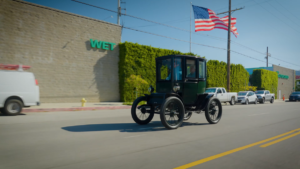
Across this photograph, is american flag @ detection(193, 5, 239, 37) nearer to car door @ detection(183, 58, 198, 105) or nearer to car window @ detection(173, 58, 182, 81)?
car door @ detection(183, 58, 198, 105)

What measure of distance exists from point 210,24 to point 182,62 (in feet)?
58.7

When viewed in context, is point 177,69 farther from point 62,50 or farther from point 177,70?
point 62,50

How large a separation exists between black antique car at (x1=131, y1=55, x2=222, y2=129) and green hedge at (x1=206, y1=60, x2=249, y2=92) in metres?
23.6

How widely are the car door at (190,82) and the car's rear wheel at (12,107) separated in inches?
335

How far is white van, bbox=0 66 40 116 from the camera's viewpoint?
34.2 ft

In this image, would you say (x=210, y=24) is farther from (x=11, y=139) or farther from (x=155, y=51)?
(x=11, y=139)

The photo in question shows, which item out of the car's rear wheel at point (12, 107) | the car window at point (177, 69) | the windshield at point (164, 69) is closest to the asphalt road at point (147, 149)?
the car window at point (177, 69)

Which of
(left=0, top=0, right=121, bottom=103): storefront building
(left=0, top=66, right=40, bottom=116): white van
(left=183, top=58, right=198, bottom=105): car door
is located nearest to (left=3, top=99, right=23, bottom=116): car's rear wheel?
(left=0, top=66, right=40, bottom=116): white van

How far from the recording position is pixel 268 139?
222 inches

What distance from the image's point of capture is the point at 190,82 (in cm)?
738

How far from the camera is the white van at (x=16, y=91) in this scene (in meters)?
10.4

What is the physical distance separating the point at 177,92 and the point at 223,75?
91.9 feet

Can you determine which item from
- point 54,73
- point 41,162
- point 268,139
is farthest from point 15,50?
point 268,139

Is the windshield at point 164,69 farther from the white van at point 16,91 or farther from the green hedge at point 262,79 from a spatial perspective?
the green hedge at point 262,79
